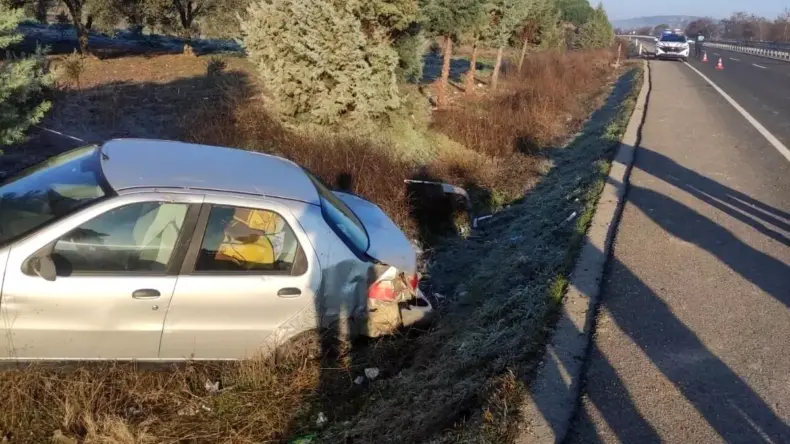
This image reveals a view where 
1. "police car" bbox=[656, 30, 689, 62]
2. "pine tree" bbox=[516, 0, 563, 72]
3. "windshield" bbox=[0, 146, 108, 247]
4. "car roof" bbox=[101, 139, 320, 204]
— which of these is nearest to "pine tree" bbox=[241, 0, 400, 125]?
"car roof" bbox=[101, 139, 320, 204]

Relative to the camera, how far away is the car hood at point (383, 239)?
189 inches

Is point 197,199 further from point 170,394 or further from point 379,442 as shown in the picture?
point 379,442

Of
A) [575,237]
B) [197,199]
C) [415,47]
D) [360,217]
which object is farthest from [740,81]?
[197,199]

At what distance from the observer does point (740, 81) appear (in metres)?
25.6

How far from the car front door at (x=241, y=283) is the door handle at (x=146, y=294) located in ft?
0.35

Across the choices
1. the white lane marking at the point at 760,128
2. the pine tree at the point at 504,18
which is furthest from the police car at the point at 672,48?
the pine tree at the point at 504,18

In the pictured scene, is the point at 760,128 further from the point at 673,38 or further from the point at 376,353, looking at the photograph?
the point at 673,38

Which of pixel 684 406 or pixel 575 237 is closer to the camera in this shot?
pixel 684 406

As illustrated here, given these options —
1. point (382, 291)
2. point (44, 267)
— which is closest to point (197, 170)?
point (44, 267)

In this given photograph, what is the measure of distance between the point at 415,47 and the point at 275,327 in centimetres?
1102

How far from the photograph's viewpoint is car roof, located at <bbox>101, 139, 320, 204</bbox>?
4.25 metres

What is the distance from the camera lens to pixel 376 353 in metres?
4.80

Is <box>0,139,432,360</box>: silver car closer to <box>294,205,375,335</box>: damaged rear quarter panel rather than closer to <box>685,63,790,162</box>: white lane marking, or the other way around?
<box>294,205,375,335</box>: damaged rear quarter panel

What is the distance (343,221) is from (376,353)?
97 cm
